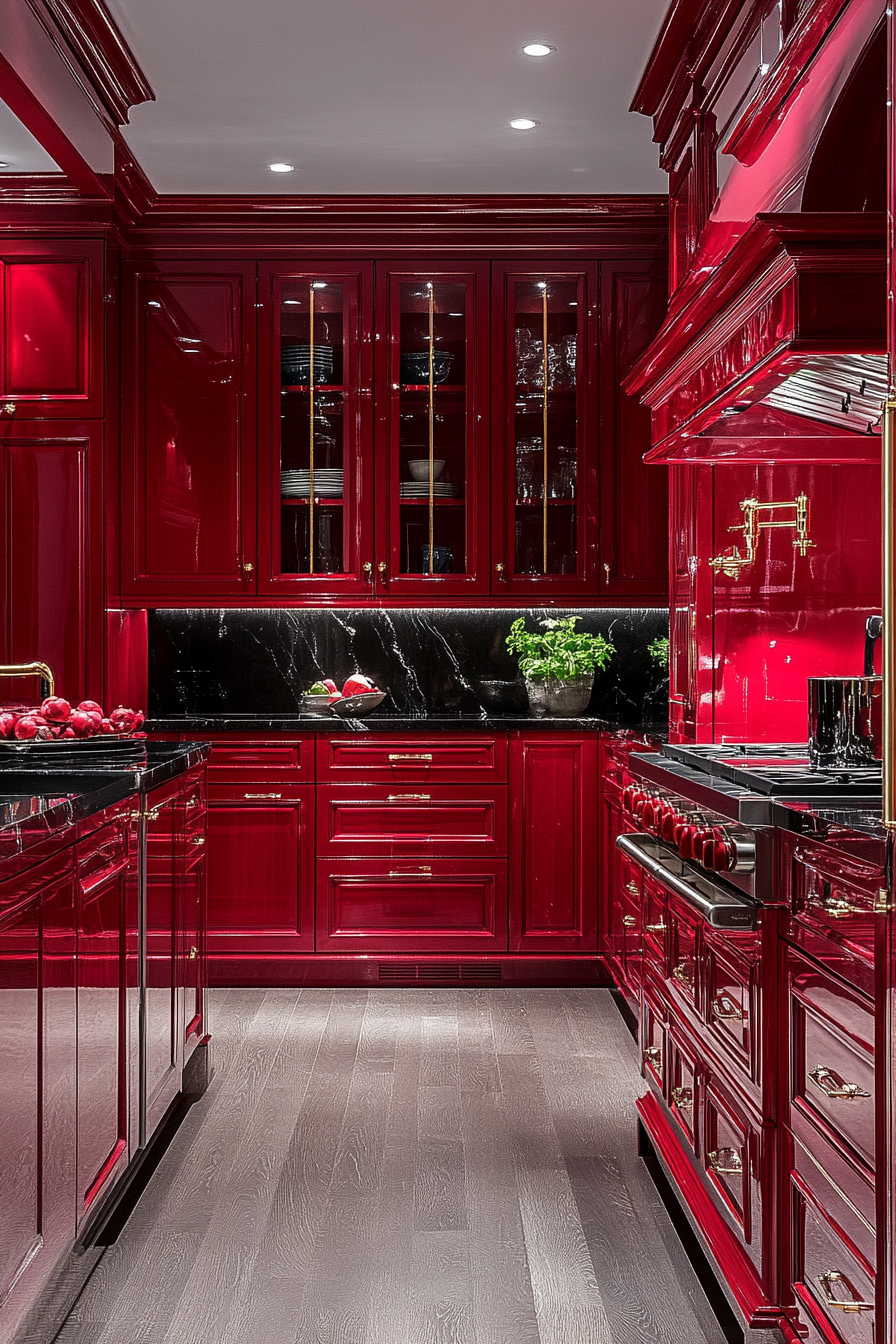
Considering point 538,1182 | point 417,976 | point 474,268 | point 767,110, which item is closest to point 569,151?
point 474,268

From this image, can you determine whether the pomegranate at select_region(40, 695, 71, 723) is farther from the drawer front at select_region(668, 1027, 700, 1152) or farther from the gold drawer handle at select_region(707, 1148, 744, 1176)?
the gold drawer handle at select_region(707, 1148, 744, 1176)

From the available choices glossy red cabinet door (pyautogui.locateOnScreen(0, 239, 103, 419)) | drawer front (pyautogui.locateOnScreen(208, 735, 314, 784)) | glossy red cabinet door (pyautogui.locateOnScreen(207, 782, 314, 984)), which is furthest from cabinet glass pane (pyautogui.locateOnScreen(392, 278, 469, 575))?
glossy red cabinet door (pyautogui.locateOnScreen(0, 239, 103, 419))

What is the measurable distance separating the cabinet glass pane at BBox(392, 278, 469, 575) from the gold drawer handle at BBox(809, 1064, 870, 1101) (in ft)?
10.1

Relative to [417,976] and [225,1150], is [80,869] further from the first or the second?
[417,976]

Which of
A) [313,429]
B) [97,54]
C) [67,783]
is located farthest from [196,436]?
[67,783]

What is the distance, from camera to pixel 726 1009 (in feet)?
6.75

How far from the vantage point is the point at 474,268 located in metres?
4.54

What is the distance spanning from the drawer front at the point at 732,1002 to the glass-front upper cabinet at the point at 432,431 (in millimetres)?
2567

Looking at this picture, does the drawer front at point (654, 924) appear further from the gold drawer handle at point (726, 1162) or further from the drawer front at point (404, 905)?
the drawer front at point (404, 905)

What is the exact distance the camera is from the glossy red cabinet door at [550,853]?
14.0 ft

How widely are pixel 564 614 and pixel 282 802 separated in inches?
58.0

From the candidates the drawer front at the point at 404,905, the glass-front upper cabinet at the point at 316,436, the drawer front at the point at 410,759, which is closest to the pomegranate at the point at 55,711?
the drawer front at the point at 410,759

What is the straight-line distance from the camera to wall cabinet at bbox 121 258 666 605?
4.52 metres

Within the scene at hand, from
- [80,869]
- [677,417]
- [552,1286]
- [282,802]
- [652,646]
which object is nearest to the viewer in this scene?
[80,869]
